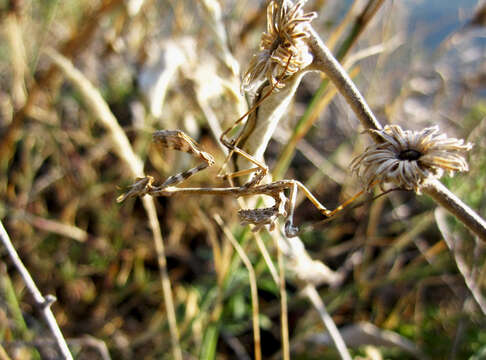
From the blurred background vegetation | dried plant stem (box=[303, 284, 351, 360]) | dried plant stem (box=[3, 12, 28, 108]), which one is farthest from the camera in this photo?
dried plant stem (box=[3, 12, 28, 108])

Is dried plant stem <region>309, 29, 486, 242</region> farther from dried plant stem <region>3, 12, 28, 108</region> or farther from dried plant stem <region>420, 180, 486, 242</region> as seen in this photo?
dried plant stem <region>3, 12, 28, 108</region>

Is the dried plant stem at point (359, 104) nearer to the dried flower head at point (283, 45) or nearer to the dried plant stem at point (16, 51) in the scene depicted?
the dried flower head at point (283, 45)

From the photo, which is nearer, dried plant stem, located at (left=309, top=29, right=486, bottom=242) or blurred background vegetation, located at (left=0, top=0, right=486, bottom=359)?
dried plant stem, located at (left=309, top=29, right=486, bottom=242)

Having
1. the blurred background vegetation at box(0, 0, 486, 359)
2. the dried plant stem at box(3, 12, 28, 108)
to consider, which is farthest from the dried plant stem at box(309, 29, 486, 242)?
the dried plant stem at box(3, 12, 28, 108)

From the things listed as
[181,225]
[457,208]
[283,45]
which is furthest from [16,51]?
[457,208]

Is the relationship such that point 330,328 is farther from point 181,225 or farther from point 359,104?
point 181,225

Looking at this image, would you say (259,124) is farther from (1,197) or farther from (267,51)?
(1,197)

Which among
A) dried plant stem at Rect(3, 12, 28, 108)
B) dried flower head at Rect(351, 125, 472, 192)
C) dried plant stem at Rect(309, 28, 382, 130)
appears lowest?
dried flower head at Rect(351, 125, 472, 192)
